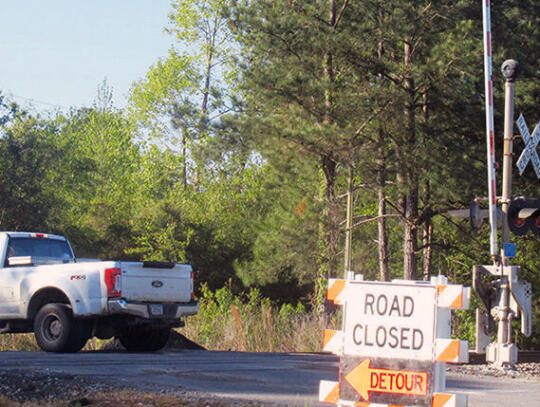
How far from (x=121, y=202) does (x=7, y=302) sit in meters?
26.1

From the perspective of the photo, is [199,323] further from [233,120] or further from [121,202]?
[121,202]

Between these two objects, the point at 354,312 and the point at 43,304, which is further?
the point at 43,304

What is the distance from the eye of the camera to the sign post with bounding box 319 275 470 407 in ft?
25.3

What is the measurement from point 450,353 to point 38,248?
35.4 feet

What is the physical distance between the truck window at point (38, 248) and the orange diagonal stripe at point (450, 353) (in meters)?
10.4

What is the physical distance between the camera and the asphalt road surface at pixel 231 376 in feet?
35.6

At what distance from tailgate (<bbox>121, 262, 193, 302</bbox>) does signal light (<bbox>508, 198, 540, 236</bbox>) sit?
576 cm

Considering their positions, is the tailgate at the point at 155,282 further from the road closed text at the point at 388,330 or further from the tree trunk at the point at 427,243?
the tree trunk at the point at 427,243

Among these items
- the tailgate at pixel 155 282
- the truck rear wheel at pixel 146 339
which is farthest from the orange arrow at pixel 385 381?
the truck rear wheel at pixel 146 339

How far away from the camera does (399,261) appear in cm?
3353

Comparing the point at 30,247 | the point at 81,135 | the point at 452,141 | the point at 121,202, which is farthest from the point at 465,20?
the point at 81,135

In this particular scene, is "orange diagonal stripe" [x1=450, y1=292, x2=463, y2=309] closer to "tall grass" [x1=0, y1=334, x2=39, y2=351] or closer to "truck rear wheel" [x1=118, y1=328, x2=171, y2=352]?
"truck rear wheel" [x1=118, y1=328, x2=171, y2=352]

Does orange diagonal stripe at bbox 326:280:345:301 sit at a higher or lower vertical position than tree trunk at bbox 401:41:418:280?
lower

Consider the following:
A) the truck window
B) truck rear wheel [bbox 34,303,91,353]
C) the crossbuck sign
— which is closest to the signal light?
the crossbuck sign
